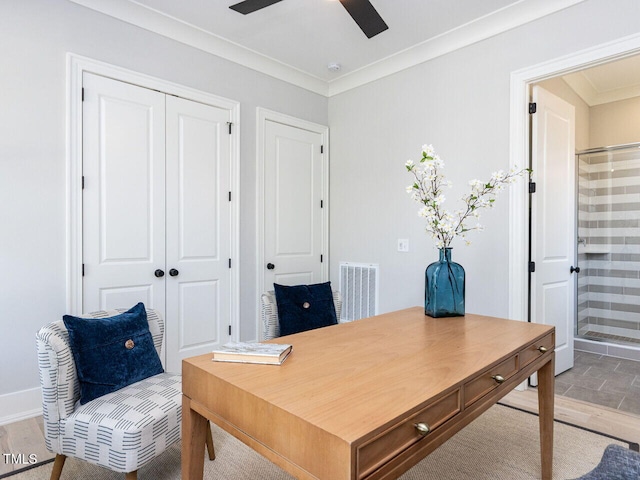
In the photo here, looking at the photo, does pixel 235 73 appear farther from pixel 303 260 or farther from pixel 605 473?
pixel 605 473

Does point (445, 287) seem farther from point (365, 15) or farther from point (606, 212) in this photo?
point (606, 212)

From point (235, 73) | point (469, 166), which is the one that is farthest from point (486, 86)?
point (235, 73)

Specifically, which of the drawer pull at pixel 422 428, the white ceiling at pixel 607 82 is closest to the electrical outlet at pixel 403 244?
the white ceiling at pixel 607 82

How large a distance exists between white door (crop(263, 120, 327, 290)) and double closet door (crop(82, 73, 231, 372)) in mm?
457

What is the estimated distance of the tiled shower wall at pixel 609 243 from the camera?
4.09 metres

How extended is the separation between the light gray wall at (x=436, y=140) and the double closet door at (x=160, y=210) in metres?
1.30

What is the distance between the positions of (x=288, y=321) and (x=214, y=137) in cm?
181

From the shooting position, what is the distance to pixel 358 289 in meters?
3.98

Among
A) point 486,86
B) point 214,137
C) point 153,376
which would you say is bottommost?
point 153,376

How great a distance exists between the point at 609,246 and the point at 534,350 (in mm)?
3466

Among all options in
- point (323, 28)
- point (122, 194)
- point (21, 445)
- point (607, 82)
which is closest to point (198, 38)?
point (323, 28)

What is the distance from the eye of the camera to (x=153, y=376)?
1.97 meters

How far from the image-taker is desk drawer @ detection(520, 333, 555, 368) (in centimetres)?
151

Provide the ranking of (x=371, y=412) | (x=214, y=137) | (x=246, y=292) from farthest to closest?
(x=246, y=292)
(x=214, y=137)
(x=371, y=412)
